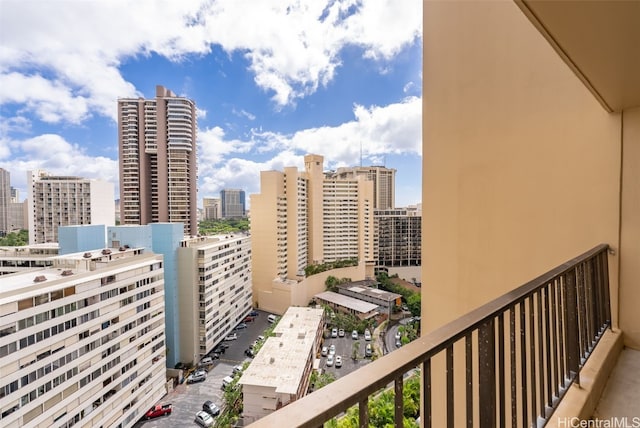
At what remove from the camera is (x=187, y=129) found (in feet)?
80.5

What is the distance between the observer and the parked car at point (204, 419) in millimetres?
10570

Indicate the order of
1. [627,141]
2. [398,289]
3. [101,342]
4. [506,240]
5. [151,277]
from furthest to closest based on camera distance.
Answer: [398,289] < [151,277] < [101,342] < [506,240] < [627,141]

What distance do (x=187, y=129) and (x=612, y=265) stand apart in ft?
88.8

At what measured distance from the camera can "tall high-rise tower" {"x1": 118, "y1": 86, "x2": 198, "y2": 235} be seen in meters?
24.1

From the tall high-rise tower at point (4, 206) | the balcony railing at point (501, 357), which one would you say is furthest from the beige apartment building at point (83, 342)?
the tall high-rise tower at point (4, 206)

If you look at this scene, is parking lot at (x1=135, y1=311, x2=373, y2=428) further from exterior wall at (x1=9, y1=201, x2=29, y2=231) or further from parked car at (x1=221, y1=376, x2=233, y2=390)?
exterior wall at (x1=9, y1=201, x2=29, y2=231)

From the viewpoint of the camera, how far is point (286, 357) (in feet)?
34.5

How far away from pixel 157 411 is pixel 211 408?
191cm

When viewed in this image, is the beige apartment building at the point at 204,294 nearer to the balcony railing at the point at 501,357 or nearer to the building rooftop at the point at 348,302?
the building rooftop at the point at 348,302

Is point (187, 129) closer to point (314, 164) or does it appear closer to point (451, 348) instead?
point (314, 164)

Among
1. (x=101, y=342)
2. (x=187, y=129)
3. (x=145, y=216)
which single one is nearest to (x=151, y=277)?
(x=101, y=342)

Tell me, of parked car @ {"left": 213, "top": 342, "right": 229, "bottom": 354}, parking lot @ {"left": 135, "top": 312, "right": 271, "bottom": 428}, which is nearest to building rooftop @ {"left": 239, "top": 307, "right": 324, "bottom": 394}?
parking lot @ {"left": 135, "top": 312, "right": 271, "bottom": 428}

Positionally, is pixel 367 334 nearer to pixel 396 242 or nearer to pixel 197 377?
pixel 197 377

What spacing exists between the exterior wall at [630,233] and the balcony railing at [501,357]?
92 mm
